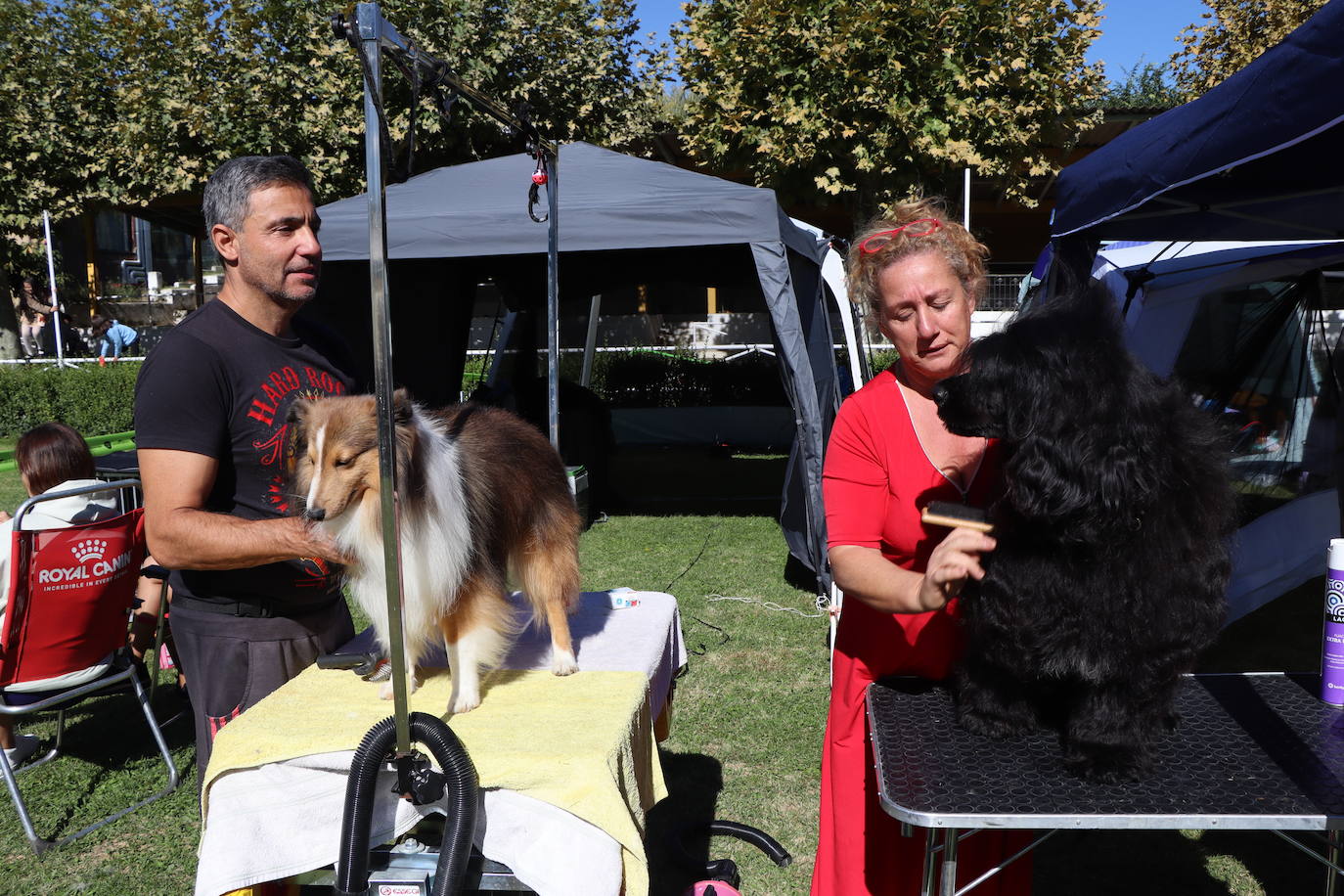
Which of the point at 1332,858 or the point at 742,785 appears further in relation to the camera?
the point at 742,785

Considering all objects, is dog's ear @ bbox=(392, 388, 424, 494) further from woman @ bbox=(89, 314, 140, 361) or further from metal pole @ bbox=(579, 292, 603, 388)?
woman @ bbox=(89, 314, 140, 361)

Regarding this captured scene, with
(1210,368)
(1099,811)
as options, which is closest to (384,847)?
(1099,811)

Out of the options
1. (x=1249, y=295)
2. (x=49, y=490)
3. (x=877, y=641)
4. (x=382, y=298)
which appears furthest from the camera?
(x=1249, y=295)

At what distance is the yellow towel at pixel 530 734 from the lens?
1726 mm

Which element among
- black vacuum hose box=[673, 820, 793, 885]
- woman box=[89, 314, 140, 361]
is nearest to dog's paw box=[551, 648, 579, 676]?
black vacuum hose box=[673, 820, 793, 885]

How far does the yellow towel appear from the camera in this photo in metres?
1.73

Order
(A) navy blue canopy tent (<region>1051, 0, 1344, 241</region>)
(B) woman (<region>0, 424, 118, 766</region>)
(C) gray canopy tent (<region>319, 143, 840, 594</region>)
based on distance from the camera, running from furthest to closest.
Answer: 1. (C) gray canopy tent (<region>319, 143, 840, 594</region>)
2. (B) woman (<region>0, 424, 118, 766</region>)
3. (A) navy blue canopy tent (<region>1051, 0, 1344, 241</region>)

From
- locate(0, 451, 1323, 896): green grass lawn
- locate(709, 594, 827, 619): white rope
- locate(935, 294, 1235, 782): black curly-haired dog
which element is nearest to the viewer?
locate(935, 294, 1235, 782): black curly-haired dog

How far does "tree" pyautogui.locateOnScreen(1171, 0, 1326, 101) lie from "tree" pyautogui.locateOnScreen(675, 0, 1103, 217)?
4316mm

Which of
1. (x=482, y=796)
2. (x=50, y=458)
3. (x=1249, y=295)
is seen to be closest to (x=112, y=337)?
(x=50, y=458)

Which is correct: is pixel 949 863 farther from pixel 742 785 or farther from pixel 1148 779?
pixel 742 785

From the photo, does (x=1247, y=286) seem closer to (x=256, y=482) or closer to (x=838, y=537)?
(x=838, y=537)

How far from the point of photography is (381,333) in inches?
61.9

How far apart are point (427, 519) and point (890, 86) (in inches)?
494
